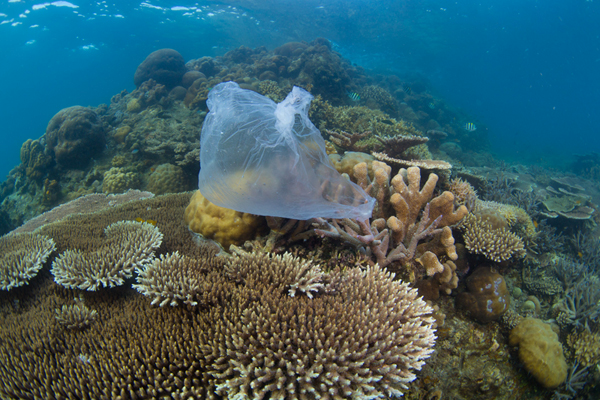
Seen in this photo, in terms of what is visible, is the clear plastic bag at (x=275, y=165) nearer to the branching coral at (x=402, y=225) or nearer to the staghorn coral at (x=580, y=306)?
the branching coral at (x=402, y=225)

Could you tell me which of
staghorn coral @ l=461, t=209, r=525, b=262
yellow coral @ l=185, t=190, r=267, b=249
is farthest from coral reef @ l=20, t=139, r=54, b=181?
staghorn coral @ l=461, t=209, r=525, b=262

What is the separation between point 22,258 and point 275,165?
12.2ft

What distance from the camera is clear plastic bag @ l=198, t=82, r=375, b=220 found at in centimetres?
245

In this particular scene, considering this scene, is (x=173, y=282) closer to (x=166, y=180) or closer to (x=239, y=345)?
(x=239, y=345)

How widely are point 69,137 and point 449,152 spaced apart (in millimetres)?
21824

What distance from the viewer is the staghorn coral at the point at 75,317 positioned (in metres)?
2.41

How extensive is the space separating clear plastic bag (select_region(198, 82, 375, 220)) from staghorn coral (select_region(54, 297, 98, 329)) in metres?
1.79

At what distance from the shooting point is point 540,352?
3043 millimetres

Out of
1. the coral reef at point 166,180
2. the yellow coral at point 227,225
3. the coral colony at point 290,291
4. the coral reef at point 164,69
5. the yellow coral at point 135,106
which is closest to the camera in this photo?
the coral colony at point 290,291

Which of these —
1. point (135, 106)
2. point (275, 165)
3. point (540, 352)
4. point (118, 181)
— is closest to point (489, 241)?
point (540, 352)

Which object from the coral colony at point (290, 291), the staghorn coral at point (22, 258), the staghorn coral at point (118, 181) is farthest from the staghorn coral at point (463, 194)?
the staghorn coral at point (118, 181)

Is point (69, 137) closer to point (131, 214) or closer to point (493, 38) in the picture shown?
point (131, 214)

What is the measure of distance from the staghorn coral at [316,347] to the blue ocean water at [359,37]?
3160cm

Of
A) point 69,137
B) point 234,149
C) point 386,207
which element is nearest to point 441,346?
point 386,207
